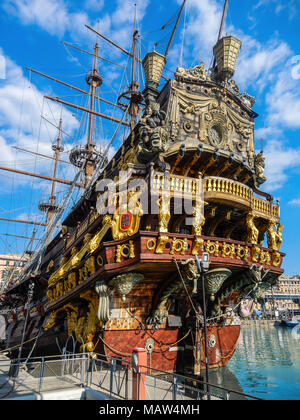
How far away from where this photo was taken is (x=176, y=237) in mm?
10398

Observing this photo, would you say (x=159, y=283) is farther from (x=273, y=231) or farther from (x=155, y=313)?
(x=273, y=231)

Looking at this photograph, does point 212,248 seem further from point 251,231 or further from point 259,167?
point 259,167

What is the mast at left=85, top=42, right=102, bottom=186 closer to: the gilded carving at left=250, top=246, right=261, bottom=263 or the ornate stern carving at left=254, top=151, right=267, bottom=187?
the ornate stern carving at left=254, top=151, right=267, bottom=187

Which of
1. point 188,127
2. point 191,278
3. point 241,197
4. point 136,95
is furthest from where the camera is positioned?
point 136,95

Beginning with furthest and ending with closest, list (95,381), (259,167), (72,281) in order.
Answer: (259,167) < (72,281) < (95,381)

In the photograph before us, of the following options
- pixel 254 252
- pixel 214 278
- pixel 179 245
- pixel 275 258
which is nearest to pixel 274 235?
pixel 275 258

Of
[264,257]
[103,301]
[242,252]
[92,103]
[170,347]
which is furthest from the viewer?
[92,103]

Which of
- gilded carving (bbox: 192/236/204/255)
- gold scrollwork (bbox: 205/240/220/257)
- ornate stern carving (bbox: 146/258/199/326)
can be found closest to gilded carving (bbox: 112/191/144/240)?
gilded carving (bbox: 192/236/204/255)

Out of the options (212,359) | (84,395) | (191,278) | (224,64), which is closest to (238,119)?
(224,64)

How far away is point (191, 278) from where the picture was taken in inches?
406

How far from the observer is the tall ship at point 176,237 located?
10.6m

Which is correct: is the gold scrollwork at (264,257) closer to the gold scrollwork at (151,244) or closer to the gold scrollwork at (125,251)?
the gold scrollwork at (151,244)

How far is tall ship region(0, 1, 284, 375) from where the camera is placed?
10.6 meters

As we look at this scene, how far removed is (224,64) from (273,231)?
28.8 feet
